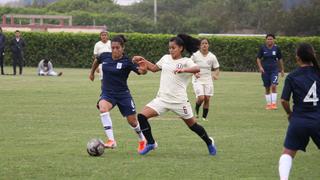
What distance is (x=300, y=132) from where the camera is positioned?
917cm

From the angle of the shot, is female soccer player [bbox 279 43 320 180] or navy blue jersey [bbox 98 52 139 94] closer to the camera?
female soccer player [bbox 279 43 320 180]

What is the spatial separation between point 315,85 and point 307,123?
456 millimetres

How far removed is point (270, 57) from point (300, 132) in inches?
502

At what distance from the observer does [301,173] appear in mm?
10719

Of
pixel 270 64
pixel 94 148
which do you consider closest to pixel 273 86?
pixel 270 64

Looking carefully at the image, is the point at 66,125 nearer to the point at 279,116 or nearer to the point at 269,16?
the point at 279,116

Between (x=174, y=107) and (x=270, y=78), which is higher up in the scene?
(x=174, y=107)

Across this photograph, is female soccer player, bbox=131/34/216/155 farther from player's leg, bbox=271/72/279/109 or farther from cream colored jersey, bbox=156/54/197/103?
player's leg, bbox=271/72/279/109

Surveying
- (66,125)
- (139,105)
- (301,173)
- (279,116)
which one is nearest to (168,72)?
(301,173)

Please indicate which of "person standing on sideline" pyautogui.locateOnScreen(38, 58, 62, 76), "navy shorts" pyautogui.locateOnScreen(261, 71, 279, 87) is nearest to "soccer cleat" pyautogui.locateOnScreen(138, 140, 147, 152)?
"navy shorts" pyautogui.locateOnScreen(261, 71, 279, 87)

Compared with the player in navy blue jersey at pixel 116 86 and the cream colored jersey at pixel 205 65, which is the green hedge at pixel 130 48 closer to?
the cream colored jersey at pixel 205 65

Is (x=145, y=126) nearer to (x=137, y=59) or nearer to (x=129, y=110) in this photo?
(x=129, y=110)

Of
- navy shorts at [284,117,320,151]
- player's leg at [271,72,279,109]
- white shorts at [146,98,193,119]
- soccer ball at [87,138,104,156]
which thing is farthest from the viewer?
player's leg at [271,72,279,109]

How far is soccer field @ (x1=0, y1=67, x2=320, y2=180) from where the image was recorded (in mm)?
10594
